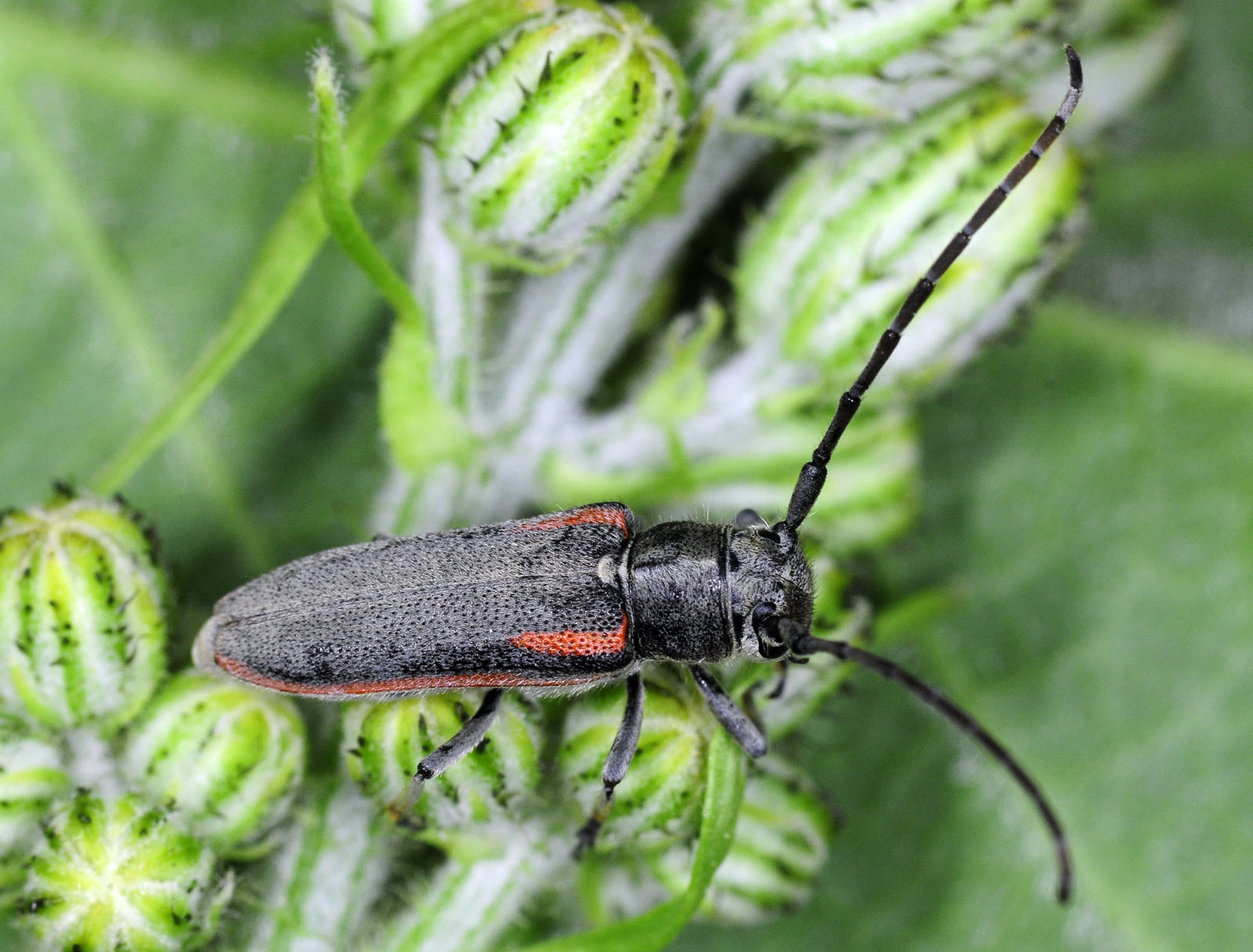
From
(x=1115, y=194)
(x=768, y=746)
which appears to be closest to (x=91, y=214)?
(x=768, y=746)

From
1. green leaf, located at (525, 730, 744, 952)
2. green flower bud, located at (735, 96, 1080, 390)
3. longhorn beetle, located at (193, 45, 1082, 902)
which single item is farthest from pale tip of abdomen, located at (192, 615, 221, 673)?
green flower bud, located at (735, 96, 1080, 390)

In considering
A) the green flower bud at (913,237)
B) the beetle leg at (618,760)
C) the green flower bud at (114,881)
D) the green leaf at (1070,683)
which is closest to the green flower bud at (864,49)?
the green flower bud at (913,237)

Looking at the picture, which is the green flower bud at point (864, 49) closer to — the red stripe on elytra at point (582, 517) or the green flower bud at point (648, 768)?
the red stripe on elytra at point (582, 517)

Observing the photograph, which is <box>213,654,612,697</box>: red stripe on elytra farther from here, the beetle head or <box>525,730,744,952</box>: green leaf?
<box>525,730,744,952</box>: green leaf

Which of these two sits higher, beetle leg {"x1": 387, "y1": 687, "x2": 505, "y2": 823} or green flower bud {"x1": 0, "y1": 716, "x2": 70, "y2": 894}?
green flower bud {"x1": 0, "y1": 716, "x2": 70, "y2": 894}

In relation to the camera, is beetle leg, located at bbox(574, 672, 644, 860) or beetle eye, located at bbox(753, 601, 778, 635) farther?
beetle eye, located at bbox(753, 601, 778, 635)

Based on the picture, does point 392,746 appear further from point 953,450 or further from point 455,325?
point 953,450
